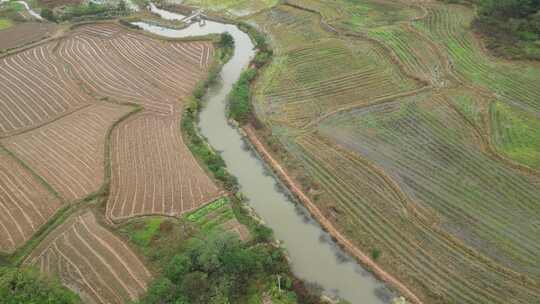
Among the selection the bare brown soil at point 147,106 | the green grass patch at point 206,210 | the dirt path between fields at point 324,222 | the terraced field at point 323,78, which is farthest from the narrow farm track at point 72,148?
the terraced field at point 323,78

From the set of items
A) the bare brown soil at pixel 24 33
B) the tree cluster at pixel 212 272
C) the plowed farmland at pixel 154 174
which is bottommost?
the tree cluster at pixel 212 272

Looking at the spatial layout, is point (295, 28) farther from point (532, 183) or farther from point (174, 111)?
point (532, 183)

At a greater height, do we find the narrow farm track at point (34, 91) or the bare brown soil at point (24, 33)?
the bare brown soil at point (24, 33)

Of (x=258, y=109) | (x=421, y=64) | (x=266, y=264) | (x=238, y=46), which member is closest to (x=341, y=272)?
(x=266, y=264)

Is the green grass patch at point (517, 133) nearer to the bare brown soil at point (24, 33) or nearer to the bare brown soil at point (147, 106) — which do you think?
the bare brown soil at point (147, 106)

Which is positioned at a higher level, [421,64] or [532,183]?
[421,64]

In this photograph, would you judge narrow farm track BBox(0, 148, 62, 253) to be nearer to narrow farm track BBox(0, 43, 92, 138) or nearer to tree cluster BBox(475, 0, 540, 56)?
narrow farm track BBox(0, 43, 92, 138)
